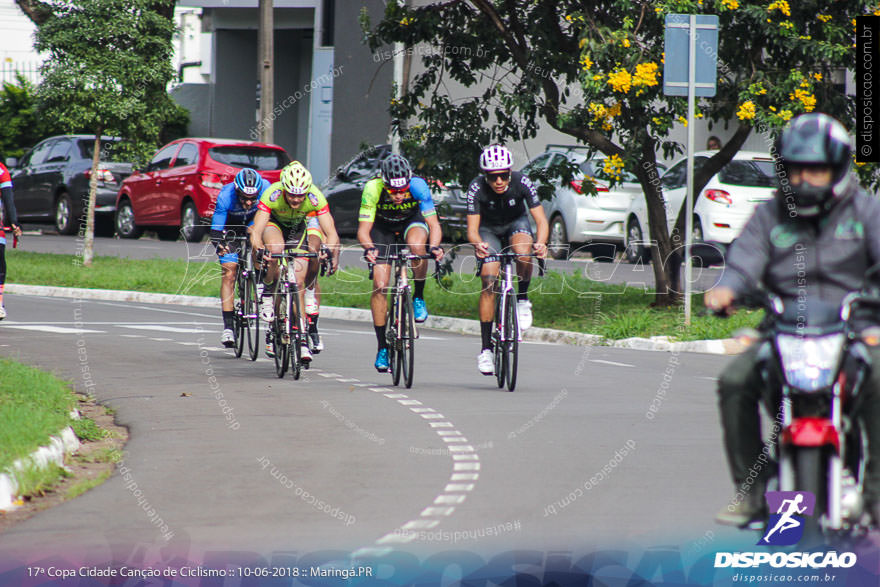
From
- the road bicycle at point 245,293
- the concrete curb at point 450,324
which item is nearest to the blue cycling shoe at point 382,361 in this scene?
the road bicycle at point 245,293

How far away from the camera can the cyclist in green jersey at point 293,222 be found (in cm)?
1293

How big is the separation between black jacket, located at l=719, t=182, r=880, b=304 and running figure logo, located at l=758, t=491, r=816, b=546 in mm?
688

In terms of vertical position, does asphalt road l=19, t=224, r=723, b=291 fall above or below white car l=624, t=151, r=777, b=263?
below

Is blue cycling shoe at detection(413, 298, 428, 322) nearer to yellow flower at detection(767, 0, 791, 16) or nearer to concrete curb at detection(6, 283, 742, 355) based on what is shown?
concrete curb at detection(6, 283, 742, 355)

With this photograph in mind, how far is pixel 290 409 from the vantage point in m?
10.6

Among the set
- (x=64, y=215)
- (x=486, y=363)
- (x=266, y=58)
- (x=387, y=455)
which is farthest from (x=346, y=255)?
(x=387, y=455)

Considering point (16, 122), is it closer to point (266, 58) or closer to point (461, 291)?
point (266, 58)

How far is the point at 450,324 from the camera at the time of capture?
1850 cm

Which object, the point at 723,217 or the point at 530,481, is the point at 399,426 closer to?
the point at 530,481

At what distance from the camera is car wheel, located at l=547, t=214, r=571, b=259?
25.4 metres

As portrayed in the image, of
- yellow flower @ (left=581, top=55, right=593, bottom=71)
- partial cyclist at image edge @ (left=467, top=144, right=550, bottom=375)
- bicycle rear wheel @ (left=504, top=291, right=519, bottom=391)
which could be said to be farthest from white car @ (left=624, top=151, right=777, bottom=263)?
bicycle rear wheel @ (left=504, top=291, right=519, bottom=391)

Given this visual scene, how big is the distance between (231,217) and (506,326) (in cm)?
393

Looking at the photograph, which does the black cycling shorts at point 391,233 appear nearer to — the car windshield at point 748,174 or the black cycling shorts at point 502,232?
the black cycling shorts at point 502,232

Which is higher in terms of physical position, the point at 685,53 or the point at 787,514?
the point at 685,53
